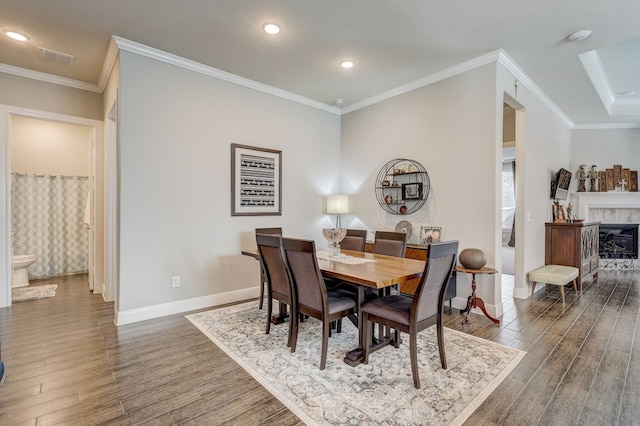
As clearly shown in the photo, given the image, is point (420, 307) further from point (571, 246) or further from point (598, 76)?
point (598, 76)

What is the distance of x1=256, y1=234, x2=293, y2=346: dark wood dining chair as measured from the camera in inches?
99.3

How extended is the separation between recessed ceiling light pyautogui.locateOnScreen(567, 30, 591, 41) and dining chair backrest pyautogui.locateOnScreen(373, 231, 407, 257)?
2414 millimetres

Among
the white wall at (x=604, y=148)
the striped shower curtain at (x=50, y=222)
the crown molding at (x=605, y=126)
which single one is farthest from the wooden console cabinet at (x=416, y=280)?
the striped shower curtain at (x=50, y=222)

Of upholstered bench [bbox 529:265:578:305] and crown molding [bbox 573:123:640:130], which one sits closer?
upholstered bench [bbox 529:265:578:305]

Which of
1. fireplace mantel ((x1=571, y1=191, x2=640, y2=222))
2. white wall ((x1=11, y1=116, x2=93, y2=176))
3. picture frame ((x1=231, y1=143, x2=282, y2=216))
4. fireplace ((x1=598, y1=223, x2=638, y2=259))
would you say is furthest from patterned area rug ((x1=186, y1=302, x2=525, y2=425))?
fireplace ((x1=598, y1=223, x2=638, y2=259))

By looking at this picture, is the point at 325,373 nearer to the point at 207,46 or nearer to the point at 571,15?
the point at 207,46

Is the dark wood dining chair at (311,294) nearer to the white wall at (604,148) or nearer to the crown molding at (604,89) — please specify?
the crown molding at (604,89)

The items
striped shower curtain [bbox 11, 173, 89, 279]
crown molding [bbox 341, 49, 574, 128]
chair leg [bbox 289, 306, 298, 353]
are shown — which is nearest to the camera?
chair leg [bbox 289, 306, 298, 353]

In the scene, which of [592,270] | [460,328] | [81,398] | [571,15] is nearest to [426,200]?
[460,328]

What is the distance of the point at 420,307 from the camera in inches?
81.0

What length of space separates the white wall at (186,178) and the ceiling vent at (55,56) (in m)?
0.83

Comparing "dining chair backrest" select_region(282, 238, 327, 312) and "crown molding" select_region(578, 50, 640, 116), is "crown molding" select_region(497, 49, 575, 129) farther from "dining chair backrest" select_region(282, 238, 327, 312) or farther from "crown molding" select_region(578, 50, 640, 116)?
"dining chair backrest" select_region(282, 238, 327, 312)

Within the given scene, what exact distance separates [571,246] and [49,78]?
728cm

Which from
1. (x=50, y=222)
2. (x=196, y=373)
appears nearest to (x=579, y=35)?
(x=196, y=373)
